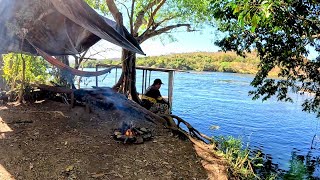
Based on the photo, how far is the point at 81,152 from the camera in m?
3.50

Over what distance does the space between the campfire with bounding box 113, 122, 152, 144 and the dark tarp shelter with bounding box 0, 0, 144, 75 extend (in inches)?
52.2

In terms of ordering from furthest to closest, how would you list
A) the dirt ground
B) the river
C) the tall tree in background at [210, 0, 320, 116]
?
the river, the tall tree in background at [210, 0, 320, 116], the dirt ground

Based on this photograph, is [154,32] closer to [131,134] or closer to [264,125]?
[264,125]

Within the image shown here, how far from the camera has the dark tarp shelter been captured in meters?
4.02

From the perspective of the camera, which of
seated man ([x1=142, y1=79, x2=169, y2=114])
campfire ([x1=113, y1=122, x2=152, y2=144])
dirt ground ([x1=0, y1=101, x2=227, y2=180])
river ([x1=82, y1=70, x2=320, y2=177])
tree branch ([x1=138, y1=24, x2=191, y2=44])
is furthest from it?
tree branch ([x1=138, y1=24, x2=191, y2=44])

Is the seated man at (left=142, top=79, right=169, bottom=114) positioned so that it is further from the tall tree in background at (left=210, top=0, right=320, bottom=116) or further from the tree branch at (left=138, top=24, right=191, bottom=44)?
the tall tree in background at (left=210, top=0, right=320, bottom=116)

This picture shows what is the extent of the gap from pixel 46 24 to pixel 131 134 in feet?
7.82

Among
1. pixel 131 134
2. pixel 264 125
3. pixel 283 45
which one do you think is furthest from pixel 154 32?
pixel 131 134

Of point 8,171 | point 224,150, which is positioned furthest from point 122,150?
point 224,150

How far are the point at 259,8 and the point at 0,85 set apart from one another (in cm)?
474

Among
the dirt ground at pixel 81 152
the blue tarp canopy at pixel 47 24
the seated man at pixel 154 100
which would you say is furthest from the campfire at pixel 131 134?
the seated man at pixel 154 100

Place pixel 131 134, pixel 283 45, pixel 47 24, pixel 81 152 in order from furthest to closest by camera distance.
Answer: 1. pixel 47 24
2. pixel 283 45
3. pixel 131 134
4. pixel 81 152

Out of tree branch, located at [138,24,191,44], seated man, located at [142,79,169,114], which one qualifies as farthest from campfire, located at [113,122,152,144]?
tree branch, located at [138,24,191,44]

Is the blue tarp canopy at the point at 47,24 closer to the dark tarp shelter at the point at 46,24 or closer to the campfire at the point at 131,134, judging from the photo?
the dark tarp shelter at the point at 46,24
